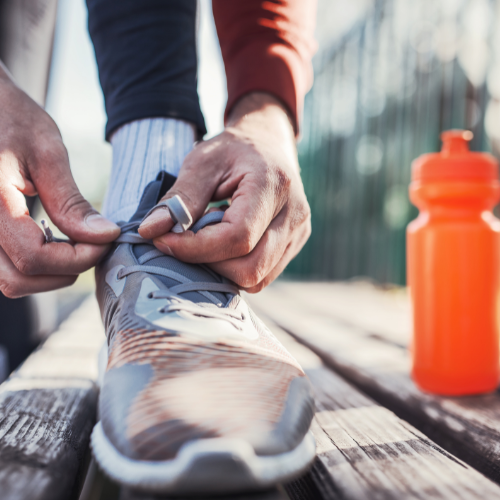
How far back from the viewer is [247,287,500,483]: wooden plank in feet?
2.00

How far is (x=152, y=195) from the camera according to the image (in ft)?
2.31

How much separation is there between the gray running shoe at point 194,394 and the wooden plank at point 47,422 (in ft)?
0.20

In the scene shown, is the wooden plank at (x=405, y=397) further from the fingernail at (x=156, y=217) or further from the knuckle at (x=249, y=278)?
the fingernail at (x=156, y=217)

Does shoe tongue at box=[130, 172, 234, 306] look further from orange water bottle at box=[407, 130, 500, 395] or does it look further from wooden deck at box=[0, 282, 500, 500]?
orange water bottle at box=[407, 130, 500, 395]

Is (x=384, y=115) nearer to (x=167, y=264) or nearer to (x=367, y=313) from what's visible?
(x=367, y=313)

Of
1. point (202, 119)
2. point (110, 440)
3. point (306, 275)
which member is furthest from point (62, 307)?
point (306, 275)

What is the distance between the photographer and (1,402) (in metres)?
0.63

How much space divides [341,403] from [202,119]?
627 millimetres

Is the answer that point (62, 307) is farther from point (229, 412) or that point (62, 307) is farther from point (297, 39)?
point (229, 412)

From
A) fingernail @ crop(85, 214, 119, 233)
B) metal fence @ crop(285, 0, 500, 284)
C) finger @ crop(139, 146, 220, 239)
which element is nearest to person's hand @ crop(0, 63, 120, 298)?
fingernail @ crop(85, 214, 119, 233)

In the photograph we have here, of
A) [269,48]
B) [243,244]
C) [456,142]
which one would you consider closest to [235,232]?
[243,244]

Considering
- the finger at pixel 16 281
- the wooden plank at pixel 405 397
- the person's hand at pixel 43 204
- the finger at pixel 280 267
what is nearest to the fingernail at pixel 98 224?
the person's hand at pixel 43 204

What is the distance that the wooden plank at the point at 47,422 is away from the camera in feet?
1.31

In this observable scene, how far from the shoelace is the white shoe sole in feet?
0.65
